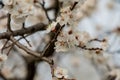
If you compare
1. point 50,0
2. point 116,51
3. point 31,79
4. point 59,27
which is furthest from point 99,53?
point 50,0

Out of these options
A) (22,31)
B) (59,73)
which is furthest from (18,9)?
(59,73)

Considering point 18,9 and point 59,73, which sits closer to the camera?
point 59,73

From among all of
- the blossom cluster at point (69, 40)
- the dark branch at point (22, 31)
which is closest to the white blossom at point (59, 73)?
the blossom cluster at point (69, 40)

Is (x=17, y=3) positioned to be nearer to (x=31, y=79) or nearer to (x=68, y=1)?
(x=68, y=1)

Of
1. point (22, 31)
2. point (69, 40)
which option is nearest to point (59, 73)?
point (69, 40)

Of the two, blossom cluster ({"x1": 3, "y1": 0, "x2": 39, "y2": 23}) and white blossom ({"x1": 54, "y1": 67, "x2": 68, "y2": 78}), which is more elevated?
blossom cluster ({"x1": 3, "y1": 0, "x2": 39, "y2": 23})

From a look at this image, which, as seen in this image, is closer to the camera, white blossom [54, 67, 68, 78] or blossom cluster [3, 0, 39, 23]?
white blossom [54, 67, 68, 78]

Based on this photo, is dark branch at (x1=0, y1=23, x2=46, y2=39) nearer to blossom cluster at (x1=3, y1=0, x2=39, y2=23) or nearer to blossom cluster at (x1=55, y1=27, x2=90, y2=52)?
blossom cluster at (x1=3, y1=0, x2=39, y2=23)

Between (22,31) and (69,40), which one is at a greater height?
(69,40)

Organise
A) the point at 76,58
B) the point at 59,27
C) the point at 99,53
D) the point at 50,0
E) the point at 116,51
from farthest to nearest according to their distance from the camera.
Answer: the point at 76,58
the point at 50,0
the point at 116,51
the point at 99,53
the point at 59,27

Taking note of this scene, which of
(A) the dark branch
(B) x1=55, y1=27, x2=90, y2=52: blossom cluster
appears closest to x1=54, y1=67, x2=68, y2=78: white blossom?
(B) x1=55, y1=27, x2=90, y2=52: blossom cluster

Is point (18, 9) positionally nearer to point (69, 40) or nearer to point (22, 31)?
point (22, 31)
